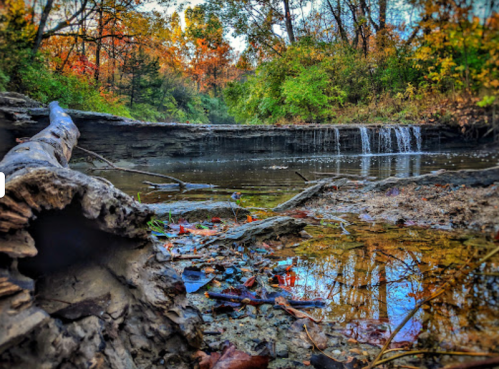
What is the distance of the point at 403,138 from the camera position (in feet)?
42.2

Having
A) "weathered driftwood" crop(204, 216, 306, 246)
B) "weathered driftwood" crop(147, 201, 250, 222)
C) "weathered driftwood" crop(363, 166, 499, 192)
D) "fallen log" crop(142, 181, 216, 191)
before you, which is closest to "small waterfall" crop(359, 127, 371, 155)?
"fallen log" crop(142, 181, 216, 191)

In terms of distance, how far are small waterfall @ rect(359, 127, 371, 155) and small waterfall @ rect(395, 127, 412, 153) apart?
125 cm

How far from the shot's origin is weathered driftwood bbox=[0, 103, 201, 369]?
0.99m

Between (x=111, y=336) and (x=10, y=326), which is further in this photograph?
(x=111, y=336)

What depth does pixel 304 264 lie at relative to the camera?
2.40 meters

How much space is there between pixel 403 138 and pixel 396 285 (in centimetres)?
1264

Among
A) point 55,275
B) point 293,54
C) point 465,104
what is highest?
point 293,54

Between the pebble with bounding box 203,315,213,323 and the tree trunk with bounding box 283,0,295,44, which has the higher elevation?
the tree trunk with bounding box 283,0,295,44

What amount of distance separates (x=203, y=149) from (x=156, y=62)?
36.6 ft

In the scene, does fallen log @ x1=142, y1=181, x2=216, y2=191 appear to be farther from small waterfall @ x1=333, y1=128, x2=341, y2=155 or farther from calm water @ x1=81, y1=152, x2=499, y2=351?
small waterfall @ x1=333, y1=128, x2=341, y2=155

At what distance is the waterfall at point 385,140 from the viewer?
12.8 meters

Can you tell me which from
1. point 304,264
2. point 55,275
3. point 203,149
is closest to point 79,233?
point 55,275

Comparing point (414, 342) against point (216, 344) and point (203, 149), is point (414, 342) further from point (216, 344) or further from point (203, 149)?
point (203, 149)

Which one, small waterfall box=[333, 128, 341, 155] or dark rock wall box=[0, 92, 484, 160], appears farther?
small waterfall box=[333, 128, 341, 155]
